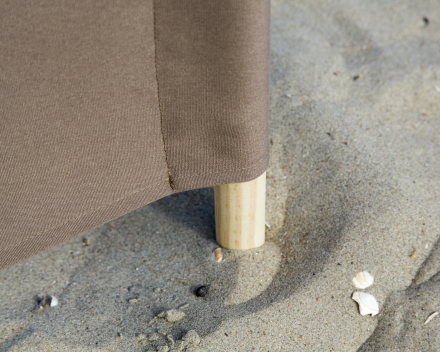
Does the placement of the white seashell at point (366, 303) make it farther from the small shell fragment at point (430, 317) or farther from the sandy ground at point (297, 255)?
the small shell fragment at point (430, 317)

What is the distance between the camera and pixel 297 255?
1326 mm

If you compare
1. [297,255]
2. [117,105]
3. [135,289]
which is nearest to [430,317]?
[297,255]

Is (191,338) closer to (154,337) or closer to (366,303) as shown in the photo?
(154,337)

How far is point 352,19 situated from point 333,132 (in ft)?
3.12

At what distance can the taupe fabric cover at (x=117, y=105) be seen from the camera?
2.86 feet

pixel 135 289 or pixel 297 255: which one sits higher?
pixel 297 255

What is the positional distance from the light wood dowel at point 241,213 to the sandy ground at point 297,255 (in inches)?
2.4

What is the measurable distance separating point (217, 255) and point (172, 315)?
0.27 metres

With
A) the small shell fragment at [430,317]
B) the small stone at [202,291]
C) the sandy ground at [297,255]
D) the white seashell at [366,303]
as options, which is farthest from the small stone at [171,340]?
the small shell fragment at [430,317]

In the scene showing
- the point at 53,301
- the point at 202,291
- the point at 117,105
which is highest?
the point at 117,105

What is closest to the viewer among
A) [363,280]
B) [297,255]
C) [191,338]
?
[191,338]

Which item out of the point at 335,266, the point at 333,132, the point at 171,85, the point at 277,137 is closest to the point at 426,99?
the point at 333,132

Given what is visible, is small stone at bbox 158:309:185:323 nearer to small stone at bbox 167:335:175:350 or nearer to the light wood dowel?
small stone at bbox 167:335:175:350

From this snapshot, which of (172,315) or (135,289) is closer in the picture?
(172,315)
